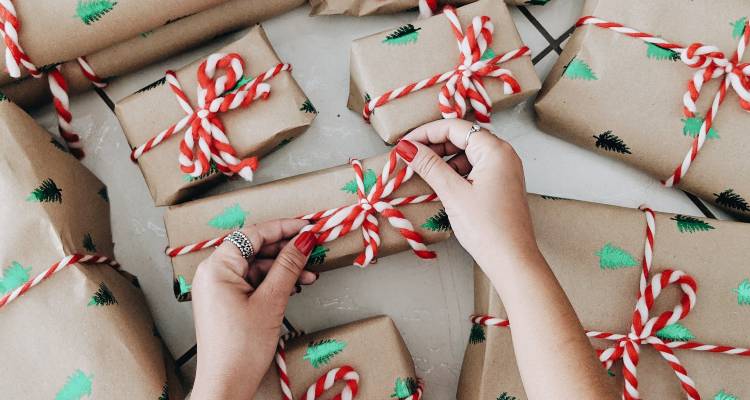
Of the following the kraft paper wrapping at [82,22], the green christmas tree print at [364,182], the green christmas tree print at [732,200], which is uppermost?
the kraft paper wrapping at [82,22]

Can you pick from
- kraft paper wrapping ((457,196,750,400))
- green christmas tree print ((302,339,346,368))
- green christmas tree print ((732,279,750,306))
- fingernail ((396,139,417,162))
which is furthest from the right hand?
green christmas tree print ((732,279,750,306))

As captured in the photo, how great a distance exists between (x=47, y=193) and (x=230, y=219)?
0.79 feet

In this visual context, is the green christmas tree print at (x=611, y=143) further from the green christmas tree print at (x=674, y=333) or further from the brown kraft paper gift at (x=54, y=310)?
the brown kraft paper gift at (x=54, y=310)

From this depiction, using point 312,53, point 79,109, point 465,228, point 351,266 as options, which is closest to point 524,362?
point 465,228

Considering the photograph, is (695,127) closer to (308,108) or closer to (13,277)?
(308,108)

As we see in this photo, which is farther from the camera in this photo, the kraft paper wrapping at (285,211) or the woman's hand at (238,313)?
the kraft paper wrapping at (285,211)

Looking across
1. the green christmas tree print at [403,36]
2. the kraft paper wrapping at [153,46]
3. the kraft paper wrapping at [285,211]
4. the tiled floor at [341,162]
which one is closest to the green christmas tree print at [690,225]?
the tiled floor at [341,162]

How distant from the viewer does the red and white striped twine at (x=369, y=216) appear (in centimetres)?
80

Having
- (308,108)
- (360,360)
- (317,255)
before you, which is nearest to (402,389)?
(360,360)

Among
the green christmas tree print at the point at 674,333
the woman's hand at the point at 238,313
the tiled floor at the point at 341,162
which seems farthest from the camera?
the tiled floor at the point at 341,162

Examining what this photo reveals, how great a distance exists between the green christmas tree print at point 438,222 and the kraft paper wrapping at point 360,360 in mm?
146

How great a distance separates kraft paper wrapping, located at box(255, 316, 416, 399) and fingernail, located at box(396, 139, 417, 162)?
24cm

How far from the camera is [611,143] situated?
91cm

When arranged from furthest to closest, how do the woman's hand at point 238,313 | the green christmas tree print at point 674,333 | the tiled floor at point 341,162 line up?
1. the tiled floor at point 341,162
2. the green christmas tree print at point 674,333
3. the woman's hand at point 238,313
